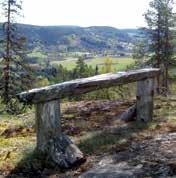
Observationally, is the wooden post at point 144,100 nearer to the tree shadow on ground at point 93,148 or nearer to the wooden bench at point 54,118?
the tree shadow on ground at point 93,148

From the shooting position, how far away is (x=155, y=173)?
758 cm

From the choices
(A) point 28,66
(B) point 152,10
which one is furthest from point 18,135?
(B) point 152,10

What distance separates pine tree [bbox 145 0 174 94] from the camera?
46.9 metres

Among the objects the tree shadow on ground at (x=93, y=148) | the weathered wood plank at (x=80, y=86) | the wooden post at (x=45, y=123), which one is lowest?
the tree shadow on ground at (x=93, y=148)

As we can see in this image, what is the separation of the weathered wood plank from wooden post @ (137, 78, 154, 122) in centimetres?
19

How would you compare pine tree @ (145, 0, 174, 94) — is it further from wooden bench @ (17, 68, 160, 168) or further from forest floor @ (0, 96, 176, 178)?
wooden bench @ (17, 68, 160, 168)

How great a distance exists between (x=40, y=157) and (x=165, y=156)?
8.29ft

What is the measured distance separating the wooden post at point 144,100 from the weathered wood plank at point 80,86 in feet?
0.61

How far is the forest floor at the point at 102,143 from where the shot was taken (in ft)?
27.2

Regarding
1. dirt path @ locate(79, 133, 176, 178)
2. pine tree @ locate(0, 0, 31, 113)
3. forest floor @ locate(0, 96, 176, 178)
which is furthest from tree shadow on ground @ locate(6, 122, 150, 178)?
pine tree @ locate(0, 0, 31, 113)

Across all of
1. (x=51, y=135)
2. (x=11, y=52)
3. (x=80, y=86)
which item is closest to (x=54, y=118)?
(x=51, y=135)

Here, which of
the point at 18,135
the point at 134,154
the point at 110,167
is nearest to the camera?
the point at 110,167

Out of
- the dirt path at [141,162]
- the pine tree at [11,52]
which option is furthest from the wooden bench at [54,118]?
the pine tree at [11,52]

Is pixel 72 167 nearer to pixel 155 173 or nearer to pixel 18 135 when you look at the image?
pixel 155 173
